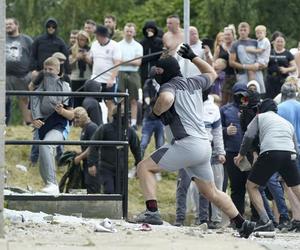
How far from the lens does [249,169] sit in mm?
16328

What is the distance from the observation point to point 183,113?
1317 centimetres

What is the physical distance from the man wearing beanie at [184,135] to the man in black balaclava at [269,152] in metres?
1.94

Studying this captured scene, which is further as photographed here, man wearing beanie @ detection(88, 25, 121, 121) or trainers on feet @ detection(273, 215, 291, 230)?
man wearing beanie @ detection(88, 25, 121, 121)

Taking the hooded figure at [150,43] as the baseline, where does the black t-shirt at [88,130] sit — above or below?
below

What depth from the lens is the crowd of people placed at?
1332cm

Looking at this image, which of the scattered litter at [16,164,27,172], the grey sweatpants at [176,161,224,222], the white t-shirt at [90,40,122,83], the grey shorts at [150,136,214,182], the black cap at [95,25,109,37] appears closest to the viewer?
the grey shorts at [150,136,214,182]

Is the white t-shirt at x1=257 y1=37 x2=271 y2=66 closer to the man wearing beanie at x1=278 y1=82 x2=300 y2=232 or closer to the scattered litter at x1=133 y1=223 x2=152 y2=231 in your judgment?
the man wearing beanie at x1=278 y1=82 x2=300 y2=232

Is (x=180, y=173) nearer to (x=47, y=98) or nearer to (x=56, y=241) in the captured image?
(x=47, y=98)

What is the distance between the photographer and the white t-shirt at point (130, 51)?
2059cm

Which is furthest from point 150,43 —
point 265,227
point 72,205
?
point 265,227

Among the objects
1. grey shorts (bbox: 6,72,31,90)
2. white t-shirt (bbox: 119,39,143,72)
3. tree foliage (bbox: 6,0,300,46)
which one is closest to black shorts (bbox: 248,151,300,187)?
white t-shirt (bbox: 119,39,143,72)

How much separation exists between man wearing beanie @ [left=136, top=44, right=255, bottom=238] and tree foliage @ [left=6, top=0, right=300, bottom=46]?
1707cm

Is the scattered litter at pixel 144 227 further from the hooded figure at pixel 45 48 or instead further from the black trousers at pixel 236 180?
the hooded figure at pixel 45 48

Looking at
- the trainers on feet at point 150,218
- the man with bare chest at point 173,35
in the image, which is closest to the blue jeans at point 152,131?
the man with bare chest at point 173,35
